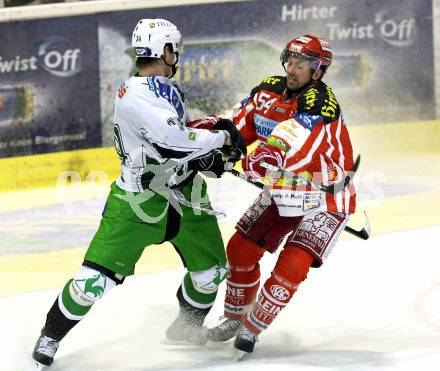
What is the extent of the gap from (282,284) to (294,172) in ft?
1.55

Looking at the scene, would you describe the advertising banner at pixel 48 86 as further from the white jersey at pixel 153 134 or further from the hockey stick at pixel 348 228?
the white jersey at pixel 153 134

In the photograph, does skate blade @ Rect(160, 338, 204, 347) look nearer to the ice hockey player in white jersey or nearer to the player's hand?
the ice hockey player in white jersey

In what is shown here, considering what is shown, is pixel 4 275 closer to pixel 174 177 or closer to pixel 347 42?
pixel 174 177

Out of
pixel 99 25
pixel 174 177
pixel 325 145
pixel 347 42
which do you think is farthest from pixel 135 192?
pixel 347 42

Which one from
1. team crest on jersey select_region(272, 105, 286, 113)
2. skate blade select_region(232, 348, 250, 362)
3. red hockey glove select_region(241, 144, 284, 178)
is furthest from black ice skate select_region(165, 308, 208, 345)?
team crest on jersey select_region(272, 105, 286, 113)

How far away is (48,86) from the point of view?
7.86 metres

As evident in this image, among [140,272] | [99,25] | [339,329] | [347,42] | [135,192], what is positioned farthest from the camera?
[347,42]

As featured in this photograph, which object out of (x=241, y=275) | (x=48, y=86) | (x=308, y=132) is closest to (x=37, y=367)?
(x=241, y=275)

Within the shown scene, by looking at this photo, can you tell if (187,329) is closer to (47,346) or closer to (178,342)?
(178,342)

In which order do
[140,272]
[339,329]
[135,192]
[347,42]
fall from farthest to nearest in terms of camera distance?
[347,42], [140,272], [339,329], [135,192]

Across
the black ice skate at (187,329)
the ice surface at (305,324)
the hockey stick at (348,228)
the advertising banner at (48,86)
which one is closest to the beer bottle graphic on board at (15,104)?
the advertising banner at (48,86)

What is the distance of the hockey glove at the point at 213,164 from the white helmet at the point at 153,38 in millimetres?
464

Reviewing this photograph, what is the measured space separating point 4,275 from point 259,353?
1.91 m

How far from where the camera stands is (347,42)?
8.62 m
